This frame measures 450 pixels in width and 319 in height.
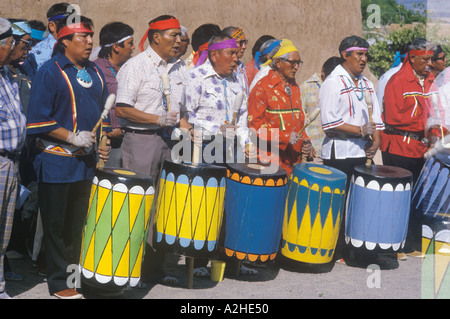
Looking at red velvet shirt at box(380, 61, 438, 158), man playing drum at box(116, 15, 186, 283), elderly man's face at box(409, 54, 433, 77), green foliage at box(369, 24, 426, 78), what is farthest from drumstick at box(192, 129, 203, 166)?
green foliage at box(369, 24, 426, 78)

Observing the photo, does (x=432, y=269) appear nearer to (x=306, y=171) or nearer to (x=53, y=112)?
(x=306, y=171)

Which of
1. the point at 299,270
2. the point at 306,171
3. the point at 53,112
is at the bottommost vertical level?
the point at 299,270

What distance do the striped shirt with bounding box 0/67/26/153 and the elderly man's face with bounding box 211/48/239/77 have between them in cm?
176

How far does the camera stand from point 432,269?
242 inches

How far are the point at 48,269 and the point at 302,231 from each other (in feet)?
6.83

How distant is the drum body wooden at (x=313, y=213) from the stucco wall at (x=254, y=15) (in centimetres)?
377

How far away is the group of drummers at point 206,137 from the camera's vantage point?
4930mm

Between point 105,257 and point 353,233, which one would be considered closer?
point 105,257

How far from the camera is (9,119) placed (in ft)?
15.1

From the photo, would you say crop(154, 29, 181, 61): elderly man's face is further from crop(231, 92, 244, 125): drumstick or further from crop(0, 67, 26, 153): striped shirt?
crop(0, 67, 26, 153): striped shirt

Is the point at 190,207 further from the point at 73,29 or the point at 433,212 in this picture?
the point at 433,212

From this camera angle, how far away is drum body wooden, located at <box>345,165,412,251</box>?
5922 mm

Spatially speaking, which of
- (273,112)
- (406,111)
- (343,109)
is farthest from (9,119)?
(406,111)
